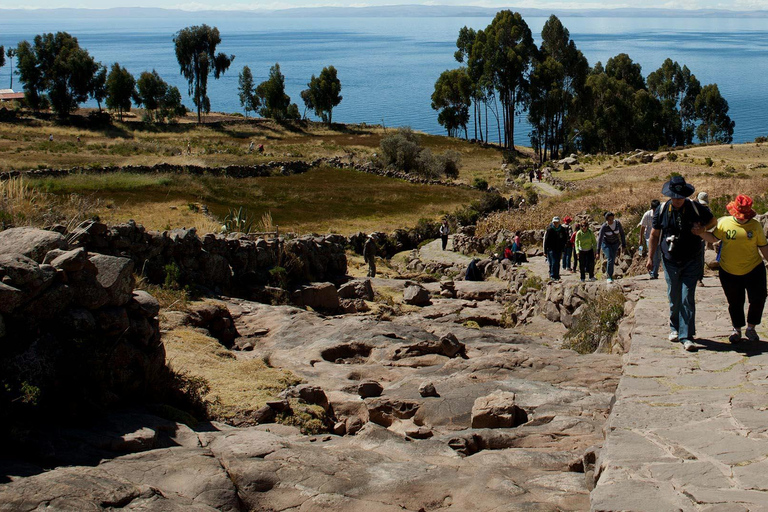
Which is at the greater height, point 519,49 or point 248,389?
point 519,49

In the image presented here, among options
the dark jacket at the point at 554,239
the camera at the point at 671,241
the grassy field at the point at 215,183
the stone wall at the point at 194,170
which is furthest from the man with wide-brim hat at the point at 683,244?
the stone wall at the point at 194,170

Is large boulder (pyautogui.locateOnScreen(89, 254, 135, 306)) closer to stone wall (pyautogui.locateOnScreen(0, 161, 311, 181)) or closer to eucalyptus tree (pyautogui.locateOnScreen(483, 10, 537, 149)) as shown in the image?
stone wall (pyautogui.locateOnScreen(0, 161, 311, 181))

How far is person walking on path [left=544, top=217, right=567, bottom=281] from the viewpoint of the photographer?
19391mm

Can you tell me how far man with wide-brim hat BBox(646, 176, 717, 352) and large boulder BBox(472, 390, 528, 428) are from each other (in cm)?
233

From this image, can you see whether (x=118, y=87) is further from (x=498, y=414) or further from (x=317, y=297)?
(x=498, y=414)

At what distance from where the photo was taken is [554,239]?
Answer: 1944 cm

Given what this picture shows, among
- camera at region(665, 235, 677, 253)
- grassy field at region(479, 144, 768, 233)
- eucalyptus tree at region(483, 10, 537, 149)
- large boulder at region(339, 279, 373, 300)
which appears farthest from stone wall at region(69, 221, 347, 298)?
eucalyptus tree at region(483, 10, 537, 149)

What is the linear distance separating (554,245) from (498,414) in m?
12.4

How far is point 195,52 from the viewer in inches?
4323

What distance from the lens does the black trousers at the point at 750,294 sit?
335 inches

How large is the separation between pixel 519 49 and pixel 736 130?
176 ft

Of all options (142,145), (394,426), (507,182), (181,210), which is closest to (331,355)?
(394,426)

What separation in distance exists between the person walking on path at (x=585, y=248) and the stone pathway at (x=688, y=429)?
8909mm

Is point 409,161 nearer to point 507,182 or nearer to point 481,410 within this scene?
point 507,182
